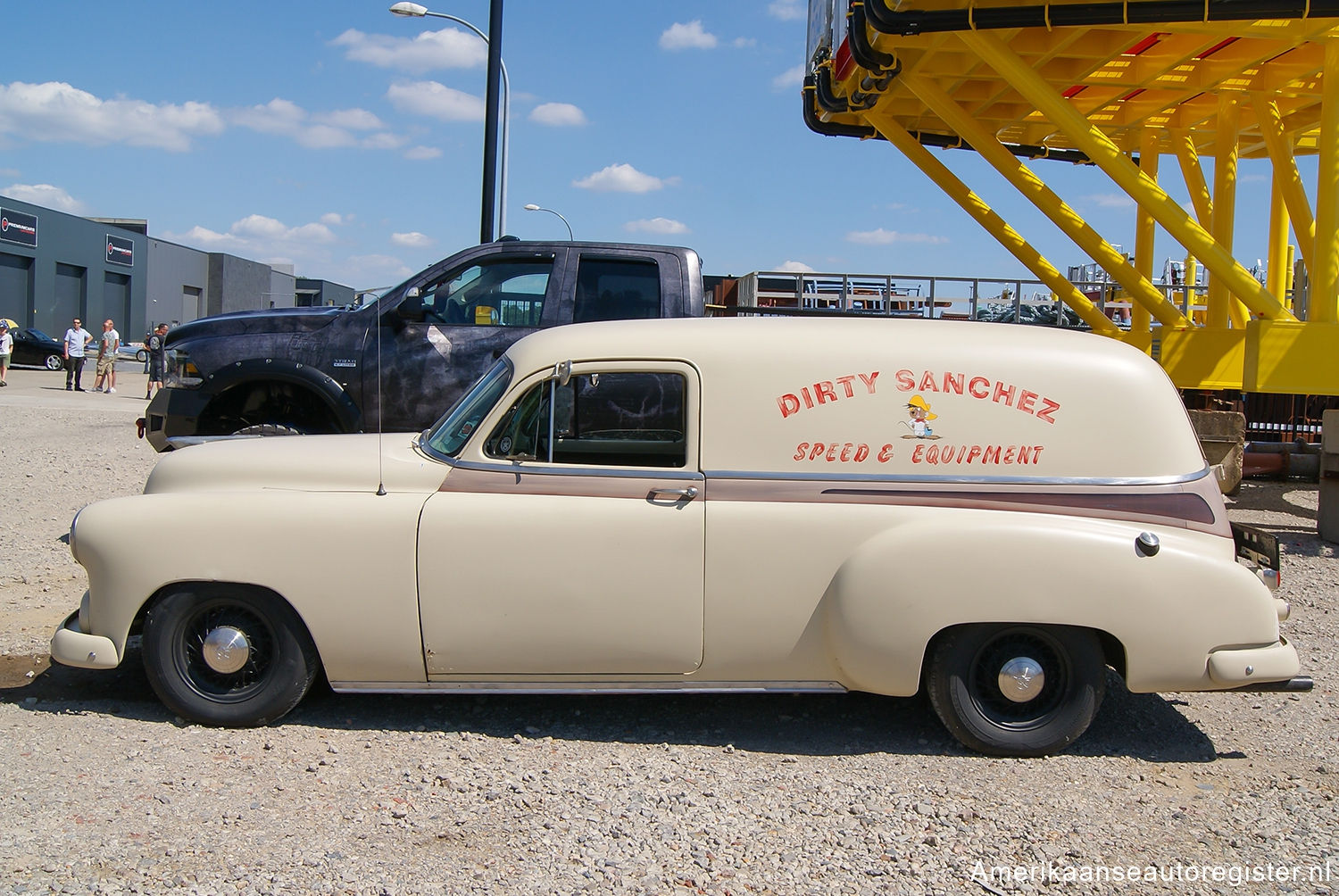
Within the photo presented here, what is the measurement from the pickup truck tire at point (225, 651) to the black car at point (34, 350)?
3354cm

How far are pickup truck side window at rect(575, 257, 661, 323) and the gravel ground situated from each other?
323 cm

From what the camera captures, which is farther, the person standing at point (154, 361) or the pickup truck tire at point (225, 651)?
the person standing at point (154, 361)

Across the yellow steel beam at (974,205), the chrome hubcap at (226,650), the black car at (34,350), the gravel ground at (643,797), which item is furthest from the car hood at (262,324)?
the black car at (34,350)

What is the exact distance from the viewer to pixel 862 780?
388 cm

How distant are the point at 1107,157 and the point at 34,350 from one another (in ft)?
110

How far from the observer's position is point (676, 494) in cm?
409

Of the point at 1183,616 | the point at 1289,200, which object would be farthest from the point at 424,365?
the point at 1289,200

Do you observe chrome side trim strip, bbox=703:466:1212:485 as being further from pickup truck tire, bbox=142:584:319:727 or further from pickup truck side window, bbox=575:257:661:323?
pickup truck side window, bbox=575:257:661:323

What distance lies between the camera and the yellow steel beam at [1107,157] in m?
9.84

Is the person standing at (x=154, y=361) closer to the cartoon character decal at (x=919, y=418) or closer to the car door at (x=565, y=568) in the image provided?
the car door at (x=565, y=568)

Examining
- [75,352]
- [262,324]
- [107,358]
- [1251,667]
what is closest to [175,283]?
[107,358]

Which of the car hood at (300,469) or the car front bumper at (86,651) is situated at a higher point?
the car hood at (300,469)

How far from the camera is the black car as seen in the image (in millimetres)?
32812

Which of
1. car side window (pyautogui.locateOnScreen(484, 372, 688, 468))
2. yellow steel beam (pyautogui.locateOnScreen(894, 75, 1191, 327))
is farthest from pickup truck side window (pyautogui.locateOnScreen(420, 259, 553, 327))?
yellow steel beam (pyautogui.locateOnScreen(894, 75, 1191, 327))
